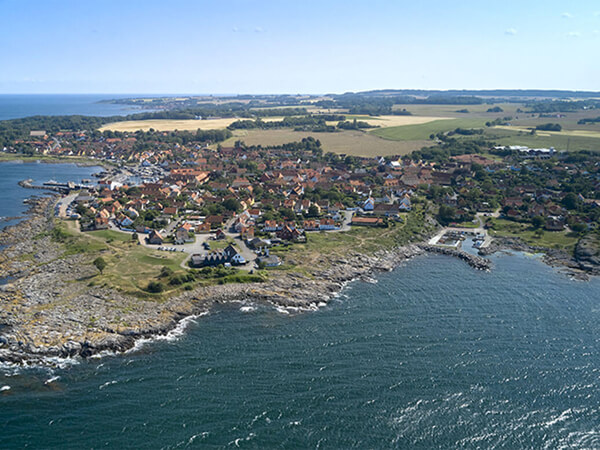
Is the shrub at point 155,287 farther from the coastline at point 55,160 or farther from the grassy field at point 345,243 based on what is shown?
the coastline at point 55,160

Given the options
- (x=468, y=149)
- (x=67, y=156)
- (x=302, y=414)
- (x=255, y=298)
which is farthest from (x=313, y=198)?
(x=67, y=156)

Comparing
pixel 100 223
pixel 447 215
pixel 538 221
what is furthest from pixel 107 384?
pixel 538 221

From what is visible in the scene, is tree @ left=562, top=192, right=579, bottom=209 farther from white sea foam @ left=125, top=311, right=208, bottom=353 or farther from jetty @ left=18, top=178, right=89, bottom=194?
jetty @ left=18, top=178, right=89, bottom=194

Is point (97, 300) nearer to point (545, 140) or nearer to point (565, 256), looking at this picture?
point (565, 256)

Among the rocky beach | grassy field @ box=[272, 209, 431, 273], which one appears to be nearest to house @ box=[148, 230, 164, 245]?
the rocky beach

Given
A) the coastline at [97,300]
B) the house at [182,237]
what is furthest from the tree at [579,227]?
the house at [182,237]

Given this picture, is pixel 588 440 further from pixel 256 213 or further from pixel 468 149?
pixel 468 149
